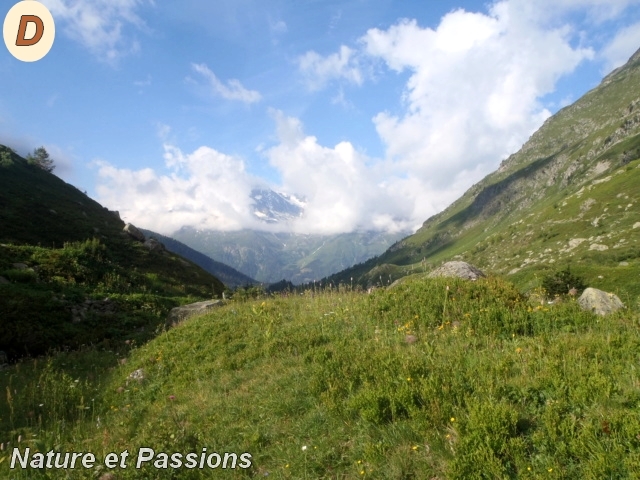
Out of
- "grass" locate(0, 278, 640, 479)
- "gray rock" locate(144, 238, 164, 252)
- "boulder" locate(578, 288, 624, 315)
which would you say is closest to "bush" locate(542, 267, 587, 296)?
"boulder" locate(578, 288, 624, 315)

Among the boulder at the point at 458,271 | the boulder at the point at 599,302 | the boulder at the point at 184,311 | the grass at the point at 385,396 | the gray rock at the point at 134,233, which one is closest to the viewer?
the grass at the point at 385,396

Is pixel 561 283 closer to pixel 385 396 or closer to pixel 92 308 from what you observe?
pixel 385 396

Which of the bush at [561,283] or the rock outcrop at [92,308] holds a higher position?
the rock outcrop at [92,308]

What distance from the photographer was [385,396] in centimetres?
559

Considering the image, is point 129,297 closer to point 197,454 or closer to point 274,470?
point 197,454

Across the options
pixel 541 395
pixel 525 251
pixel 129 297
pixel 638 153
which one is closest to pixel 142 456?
pixel 541 395

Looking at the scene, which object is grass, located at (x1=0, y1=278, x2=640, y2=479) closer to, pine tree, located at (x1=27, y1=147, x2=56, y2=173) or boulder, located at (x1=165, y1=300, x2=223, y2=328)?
boulder, located at (x1=165, y1=300, x2=223, y2=328)

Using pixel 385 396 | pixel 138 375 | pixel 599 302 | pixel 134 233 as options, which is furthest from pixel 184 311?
pixel 134 233

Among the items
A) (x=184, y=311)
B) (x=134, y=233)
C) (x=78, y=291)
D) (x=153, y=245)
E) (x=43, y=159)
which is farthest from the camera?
(x=43, y=159)

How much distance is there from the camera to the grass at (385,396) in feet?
14.2

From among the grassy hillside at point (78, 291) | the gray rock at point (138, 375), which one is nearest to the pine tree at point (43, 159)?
the grassy hillside at point (78, 291)

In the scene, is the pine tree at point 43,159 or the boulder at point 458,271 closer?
the boulder at point 458,271

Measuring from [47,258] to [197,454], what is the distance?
22516mm

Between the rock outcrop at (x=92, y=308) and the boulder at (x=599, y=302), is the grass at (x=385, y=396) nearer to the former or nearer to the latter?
the boulder at (x=599, y=302)
